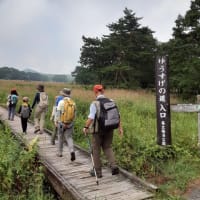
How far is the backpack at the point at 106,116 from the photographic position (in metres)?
4.97

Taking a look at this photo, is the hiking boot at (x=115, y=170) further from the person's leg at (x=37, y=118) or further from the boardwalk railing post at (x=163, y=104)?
the person's leg at (x=37, y=118)

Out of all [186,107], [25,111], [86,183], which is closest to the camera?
[86,183]

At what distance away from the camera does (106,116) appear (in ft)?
16.4

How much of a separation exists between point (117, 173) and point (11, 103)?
308 inches

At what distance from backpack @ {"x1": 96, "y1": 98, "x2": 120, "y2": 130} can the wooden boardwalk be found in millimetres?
999

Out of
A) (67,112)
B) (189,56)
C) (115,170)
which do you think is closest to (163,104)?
(115,170)

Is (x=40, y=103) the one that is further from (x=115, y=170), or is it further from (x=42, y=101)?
(x=115, y=170)

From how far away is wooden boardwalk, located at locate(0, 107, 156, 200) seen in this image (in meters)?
4.56

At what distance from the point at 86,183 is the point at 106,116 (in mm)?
1250

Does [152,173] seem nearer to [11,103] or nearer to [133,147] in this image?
[133,147]

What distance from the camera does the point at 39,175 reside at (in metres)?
5.20

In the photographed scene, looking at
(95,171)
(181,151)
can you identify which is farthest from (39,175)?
(181,151)

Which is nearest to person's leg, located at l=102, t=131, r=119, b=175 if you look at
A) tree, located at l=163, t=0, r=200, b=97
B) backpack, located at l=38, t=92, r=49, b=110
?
backpack, located at l=38, t=92, r=49, b=110

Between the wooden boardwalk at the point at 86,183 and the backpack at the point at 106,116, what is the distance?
999mm
